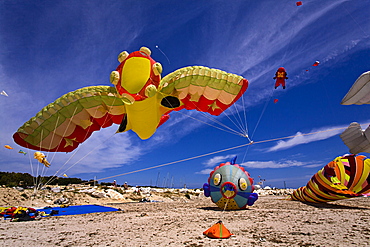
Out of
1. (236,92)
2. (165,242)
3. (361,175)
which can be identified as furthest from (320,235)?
(361,175)

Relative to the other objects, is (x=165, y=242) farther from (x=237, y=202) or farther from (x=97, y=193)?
(x=97, y=193)

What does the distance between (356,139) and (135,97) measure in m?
5.57

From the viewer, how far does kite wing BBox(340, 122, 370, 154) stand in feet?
11.6

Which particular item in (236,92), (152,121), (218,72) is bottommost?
(152,121)

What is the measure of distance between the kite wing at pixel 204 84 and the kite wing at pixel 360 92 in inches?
149

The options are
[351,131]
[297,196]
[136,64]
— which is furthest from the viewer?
[297,196]

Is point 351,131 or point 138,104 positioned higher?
point 138,104

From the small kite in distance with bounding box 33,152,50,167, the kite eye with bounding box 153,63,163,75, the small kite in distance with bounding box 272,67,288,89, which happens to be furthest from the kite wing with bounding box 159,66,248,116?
the small kite in distance with bounding box 33,152,50,167

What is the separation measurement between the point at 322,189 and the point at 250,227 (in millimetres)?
7638

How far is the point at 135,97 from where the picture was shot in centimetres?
662

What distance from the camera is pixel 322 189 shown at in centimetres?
1109

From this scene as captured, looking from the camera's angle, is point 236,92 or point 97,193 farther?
point 97,193

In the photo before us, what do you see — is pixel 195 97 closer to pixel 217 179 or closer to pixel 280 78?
pixel 280 78

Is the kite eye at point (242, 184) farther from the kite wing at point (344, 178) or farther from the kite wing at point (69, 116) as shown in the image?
the kite wing at point (69, 116)
